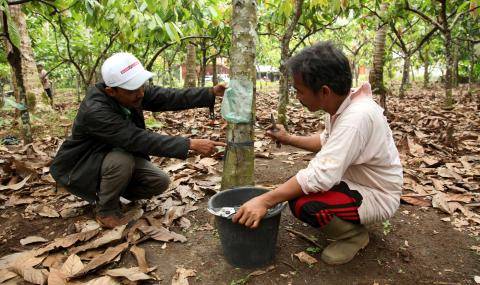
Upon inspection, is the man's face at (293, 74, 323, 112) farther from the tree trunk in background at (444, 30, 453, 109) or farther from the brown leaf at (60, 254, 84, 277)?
the tree trunk in background at (444, 30, 453, 109)

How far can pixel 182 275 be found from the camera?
2.32 m

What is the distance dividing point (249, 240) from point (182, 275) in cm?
46

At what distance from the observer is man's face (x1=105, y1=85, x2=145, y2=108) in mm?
2775

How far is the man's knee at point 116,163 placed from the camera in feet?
9.55

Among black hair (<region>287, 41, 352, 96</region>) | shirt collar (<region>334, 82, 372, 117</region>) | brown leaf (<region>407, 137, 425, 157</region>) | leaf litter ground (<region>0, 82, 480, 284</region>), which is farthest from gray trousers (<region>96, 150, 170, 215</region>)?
brown leaf (<region>407, 137, 425, 157</region>)

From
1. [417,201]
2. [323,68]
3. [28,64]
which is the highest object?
[28,64]

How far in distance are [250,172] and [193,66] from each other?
26.3 ft

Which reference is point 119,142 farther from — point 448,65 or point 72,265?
point 448,65

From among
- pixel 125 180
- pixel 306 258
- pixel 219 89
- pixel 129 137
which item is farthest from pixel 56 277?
pixel 219 89

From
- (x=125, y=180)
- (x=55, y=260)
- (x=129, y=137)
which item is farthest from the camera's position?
(x=125, y=180)

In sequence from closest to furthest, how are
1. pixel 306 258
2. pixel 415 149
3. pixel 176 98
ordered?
pixel 306 258, pixel 176 98, pixel 415 149

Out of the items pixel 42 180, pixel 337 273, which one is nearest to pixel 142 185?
pixel 42 180

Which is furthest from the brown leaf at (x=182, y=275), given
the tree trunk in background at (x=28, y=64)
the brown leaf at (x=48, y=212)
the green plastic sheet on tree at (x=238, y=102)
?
the tree trunk in background at (x=28, y=64)

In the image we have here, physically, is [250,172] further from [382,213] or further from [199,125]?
[199,125]
